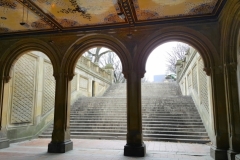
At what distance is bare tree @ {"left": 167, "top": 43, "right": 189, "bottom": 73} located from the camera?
2814 cm

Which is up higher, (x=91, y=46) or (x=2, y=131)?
(x=91, y=46)

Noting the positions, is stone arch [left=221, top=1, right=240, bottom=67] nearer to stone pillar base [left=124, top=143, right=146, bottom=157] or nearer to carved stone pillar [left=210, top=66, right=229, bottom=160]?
carved stone pillar [left=210, top=66, right=229, bottom=160]

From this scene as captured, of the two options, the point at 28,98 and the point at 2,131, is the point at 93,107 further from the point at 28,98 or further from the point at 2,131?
the point at 2,131

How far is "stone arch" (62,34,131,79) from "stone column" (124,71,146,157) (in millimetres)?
444

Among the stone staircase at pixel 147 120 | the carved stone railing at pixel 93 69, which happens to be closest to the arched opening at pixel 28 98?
the stone staircase at pixel 147 120

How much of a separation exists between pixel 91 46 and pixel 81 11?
1533 mm

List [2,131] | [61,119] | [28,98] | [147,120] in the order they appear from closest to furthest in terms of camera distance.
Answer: [61,119]
[2,131]
[28,98]
[147,120]

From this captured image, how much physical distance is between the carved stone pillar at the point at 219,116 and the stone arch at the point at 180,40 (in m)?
0.31

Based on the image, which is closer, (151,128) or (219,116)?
(219,116)

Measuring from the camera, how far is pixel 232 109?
525 centimetres

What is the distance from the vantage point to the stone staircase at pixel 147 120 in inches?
334

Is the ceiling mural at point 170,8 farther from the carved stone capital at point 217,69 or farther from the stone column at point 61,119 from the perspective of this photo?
the stone column at point 61,119

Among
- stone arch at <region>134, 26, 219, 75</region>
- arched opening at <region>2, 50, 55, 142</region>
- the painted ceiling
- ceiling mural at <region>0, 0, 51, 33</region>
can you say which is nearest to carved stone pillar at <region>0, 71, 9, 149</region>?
arched opening at <region>2, 50, 55, 142</region>

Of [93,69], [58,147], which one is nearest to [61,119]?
[58,147]
